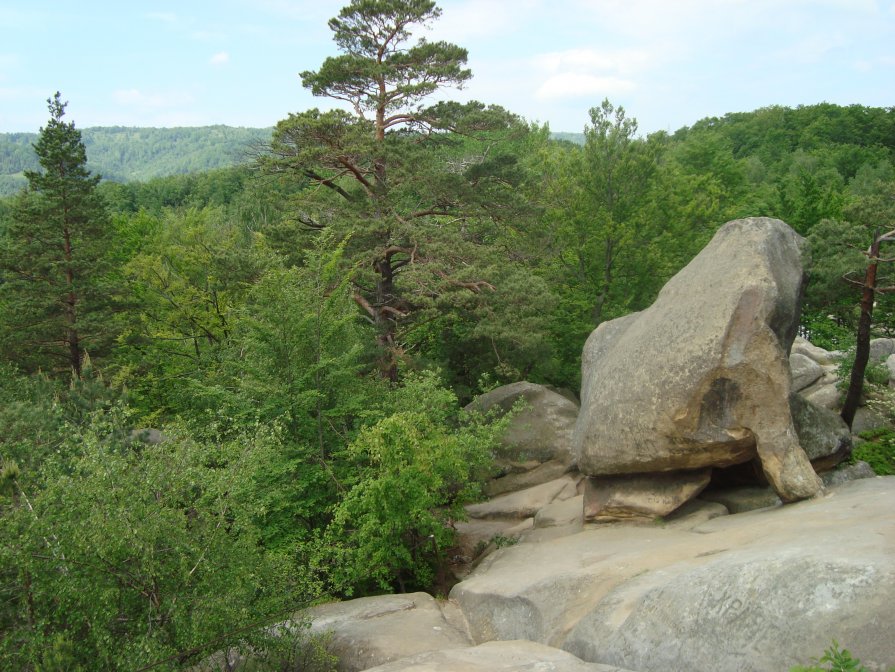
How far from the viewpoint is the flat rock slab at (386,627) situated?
8555 mm

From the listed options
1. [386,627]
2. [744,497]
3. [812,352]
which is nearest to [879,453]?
[744,497]

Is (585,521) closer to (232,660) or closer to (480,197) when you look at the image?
(232,660)

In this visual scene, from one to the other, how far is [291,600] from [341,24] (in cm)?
1620

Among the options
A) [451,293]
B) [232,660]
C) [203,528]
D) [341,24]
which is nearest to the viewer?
[203,528]

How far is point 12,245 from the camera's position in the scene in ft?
65.5

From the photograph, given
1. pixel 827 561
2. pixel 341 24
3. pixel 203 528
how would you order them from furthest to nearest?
pixel 341 24 < pixel 203 528 < pixel 827 561

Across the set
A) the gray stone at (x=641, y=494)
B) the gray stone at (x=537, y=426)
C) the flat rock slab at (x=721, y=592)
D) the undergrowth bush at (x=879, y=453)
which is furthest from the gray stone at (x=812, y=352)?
the flat rock slab at (x=721, y=592)

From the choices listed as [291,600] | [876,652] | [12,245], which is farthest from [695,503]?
[12,245]

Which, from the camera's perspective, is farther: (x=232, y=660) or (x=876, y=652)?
(x=232, y=660)

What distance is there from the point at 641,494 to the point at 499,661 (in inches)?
238

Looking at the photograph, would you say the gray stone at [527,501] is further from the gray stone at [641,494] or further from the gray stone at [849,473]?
the gray stone at [849,473]

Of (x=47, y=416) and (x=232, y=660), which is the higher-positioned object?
(x=47, y=416)

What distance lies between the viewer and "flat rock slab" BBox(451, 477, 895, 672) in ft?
19.8

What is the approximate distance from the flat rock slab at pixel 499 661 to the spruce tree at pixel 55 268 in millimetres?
16694
